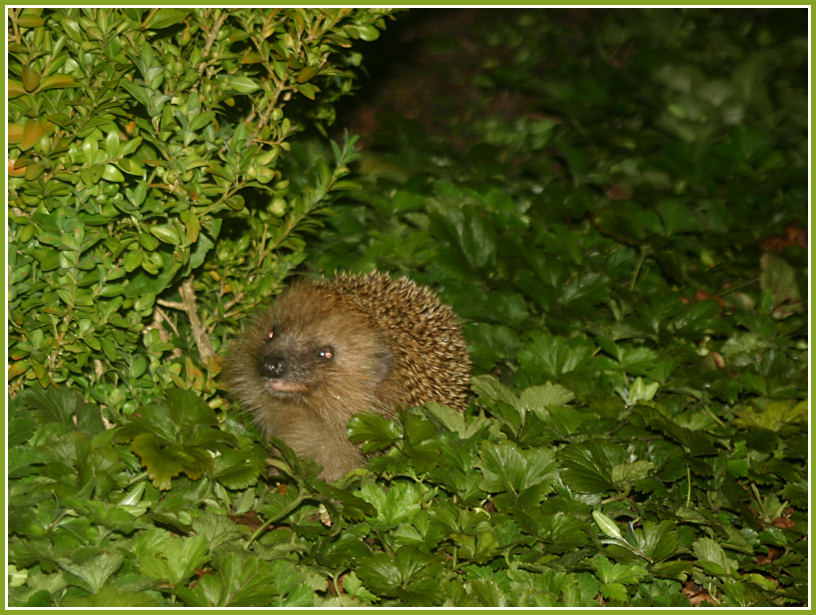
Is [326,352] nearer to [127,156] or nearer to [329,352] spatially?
[329,352]

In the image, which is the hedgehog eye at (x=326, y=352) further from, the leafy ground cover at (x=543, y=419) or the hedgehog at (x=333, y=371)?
the leafy ground cover at (x=543, y=419)

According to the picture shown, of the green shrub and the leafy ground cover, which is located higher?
the green shrub

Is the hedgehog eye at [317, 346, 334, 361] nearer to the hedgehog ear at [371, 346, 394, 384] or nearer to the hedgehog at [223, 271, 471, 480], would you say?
the hedgehog at [223, 271, 471, 480]

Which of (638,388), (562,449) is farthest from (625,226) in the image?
(562,449)

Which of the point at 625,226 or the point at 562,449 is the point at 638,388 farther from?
the point at 625,226

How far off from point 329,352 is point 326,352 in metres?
0.02

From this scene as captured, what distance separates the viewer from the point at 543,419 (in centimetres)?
491

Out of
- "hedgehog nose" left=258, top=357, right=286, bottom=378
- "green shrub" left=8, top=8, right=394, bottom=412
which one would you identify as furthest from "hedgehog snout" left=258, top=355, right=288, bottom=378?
"green shrub" left=8, top=8, right=394, bottom=412

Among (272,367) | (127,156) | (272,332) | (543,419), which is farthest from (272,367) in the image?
(543,419)

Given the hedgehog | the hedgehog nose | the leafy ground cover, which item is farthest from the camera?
the hedgehog

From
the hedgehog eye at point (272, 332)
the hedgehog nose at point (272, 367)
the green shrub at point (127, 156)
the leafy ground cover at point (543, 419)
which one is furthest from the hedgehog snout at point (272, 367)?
the green shrub at point (127, 156)

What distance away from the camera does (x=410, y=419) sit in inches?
174

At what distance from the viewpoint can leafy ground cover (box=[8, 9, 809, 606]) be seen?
12.5 ft

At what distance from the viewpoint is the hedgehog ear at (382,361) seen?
5184 mm
